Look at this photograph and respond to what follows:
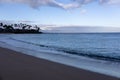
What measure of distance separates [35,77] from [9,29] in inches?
7159

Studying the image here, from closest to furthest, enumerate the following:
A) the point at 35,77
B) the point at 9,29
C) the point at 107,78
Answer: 1. the point at 35,77
2. the point at 107,78
3. the point at 9,29

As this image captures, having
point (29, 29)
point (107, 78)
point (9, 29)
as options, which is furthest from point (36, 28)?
point (107, 78)

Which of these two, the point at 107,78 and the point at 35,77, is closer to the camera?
the point at 35,77

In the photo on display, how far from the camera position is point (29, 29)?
19650 centimetres

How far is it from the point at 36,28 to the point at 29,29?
542cm

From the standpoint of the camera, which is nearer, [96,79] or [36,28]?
[96,79]

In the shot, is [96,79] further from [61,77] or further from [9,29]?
[9,29]

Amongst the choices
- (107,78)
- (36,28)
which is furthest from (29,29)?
(107,78)

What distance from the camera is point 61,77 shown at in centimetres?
802

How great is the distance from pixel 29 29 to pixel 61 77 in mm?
190158

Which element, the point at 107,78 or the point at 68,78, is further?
the point at 107,78

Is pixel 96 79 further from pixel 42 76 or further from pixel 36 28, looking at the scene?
pixel 36 28

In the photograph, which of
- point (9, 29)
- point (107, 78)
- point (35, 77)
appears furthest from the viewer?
point (9, 29)

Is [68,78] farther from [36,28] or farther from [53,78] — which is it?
[36,28]
